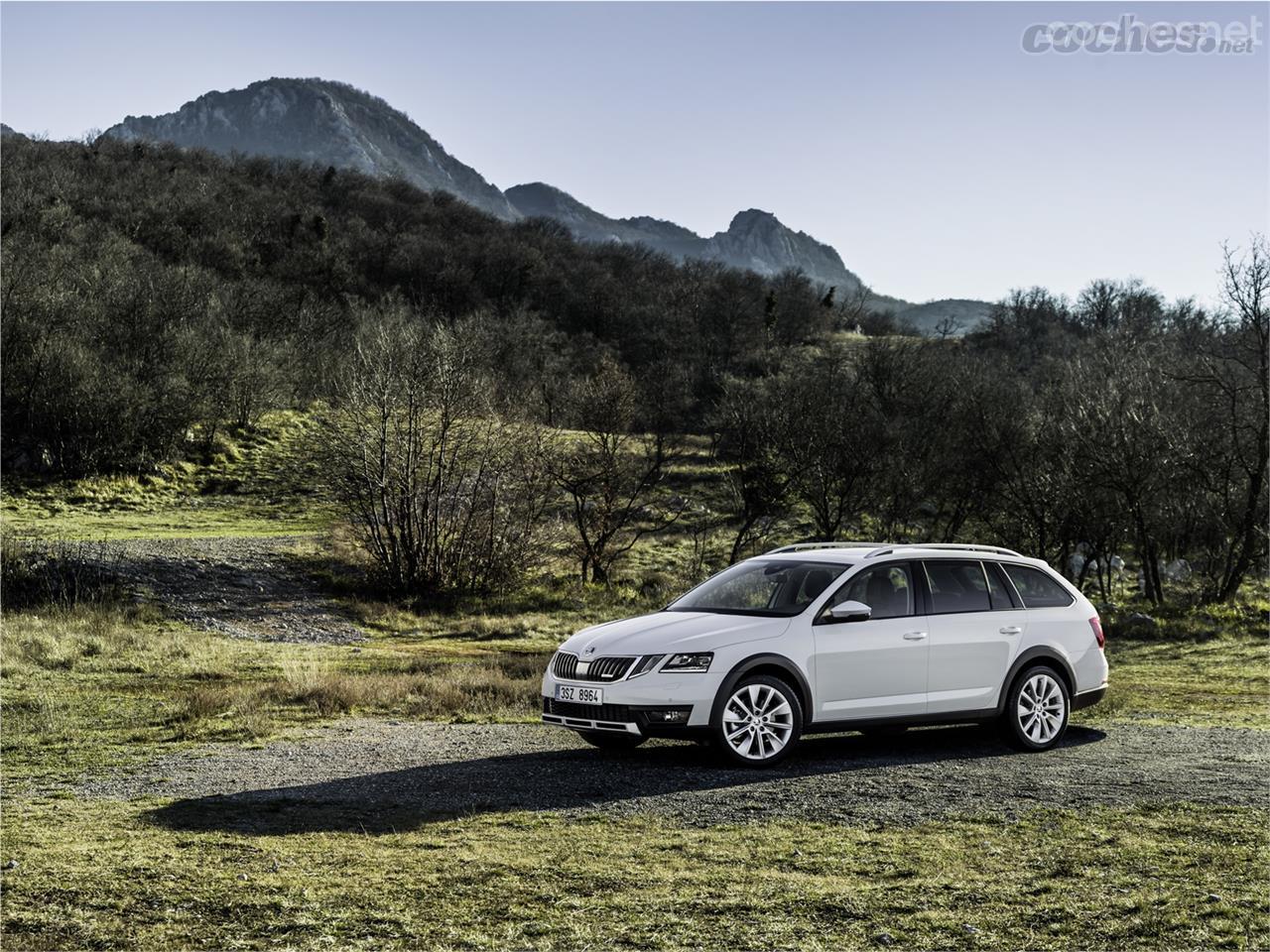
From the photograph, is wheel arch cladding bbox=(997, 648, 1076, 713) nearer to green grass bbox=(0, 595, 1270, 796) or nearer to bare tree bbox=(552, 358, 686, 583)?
green grass bbox=(0, 595, 1270, 796)

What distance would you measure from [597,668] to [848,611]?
2.22 metres

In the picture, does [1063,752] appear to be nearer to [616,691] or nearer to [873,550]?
[873,550]

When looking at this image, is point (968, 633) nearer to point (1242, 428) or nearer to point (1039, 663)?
point (1039, 663)

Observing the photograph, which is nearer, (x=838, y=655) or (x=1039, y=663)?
(x=838, y=655)

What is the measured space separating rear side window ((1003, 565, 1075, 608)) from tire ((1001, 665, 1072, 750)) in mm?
642

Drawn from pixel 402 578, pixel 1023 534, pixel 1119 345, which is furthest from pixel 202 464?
pixel 1119 345

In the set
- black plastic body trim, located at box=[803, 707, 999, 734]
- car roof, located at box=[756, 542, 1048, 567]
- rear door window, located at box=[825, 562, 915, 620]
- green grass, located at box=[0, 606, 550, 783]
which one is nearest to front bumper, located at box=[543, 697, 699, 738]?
black plastic body trim, located at box=[803, 707, 999, 734]

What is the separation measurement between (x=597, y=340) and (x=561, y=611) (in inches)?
2763

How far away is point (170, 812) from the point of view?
8508mm

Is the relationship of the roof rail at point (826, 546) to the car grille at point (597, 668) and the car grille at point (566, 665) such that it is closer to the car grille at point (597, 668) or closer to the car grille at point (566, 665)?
the car grille at point (597, 668)

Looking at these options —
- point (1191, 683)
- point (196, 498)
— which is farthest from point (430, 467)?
point (1191, 683)

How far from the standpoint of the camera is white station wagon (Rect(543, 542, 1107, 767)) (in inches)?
375

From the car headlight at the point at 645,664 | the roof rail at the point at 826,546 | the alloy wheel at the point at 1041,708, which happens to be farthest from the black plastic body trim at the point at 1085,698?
the car headlight at the point at 645,664

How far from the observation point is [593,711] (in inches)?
379
